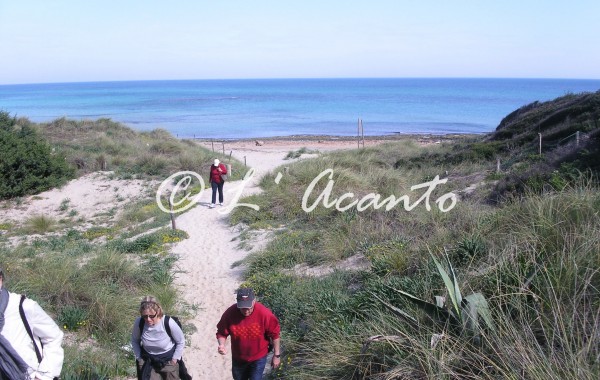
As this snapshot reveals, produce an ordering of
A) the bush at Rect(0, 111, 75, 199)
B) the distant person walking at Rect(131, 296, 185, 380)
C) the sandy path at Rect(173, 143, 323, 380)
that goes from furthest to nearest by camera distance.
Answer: the bush at Rect(0, 111, 75, 199) → the sandy path at Rect(173, 143, 323, 380) → the distant person walking at Rect(131, 296, 185, 380)

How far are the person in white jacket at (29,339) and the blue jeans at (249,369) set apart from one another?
1.83m

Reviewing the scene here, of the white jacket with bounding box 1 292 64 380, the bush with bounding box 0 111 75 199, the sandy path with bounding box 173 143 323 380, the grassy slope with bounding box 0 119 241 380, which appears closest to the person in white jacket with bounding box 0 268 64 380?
the white jacket with bounding box 1 292 64 380

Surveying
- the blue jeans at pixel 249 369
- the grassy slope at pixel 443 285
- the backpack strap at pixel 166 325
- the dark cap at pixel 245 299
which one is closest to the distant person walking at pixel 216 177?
the grassy slope at pixel 443 285

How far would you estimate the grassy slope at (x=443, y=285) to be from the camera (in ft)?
11.4

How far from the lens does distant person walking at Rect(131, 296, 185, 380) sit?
4555 mm

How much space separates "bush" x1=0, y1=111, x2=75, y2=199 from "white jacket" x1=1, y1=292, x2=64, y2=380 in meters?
18.2

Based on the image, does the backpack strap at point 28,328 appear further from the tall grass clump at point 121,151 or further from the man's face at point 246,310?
the tall grass clump at point 121,151

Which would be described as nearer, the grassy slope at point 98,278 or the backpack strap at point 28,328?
the backpack strap at point 28,328

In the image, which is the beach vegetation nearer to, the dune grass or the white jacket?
the dune grass

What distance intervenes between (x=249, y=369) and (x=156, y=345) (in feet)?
2.94

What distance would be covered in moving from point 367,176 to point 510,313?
38.5 ft

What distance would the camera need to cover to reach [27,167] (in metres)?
20.4

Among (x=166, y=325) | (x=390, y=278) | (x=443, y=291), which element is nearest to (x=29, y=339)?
(x=166, y=325)

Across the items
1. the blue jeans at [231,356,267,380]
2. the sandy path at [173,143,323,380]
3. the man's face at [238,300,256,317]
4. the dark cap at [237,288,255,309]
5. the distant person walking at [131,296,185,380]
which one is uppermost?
the dark cap at [237,288,255,309]
